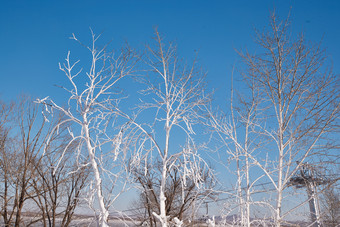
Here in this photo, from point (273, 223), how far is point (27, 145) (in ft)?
35.6

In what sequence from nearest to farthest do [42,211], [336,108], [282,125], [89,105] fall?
1. [89,105]
2. [336,108]
3. [282,125]
4. [42,211]

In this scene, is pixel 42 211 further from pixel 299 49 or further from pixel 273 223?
pixel 299 49

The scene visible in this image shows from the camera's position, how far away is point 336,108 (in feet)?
17.9

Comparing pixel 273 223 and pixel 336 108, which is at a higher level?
pixel 336 108

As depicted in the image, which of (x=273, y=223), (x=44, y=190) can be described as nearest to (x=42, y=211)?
(x=44, y=190)

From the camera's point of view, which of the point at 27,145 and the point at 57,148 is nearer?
the point at 27,145

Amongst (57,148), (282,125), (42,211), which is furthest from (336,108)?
(42,211)

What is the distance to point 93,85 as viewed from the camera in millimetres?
5465

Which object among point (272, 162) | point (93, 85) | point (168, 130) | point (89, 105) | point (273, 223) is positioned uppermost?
point (93, 85)

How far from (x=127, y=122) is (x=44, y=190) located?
12.0 m

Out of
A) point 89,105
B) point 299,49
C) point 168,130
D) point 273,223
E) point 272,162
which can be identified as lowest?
point 273,223

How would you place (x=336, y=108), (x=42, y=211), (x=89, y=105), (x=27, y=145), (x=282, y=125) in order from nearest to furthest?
(x=89, y=105) → (x=336, y=108) → (x=282, y=125) → (x=27, y=145) → (x=42, y=211)

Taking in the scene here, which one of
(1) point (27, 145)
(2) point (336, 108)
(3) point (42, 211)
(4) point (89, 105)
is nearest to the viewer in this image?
(4) point (89, 105)

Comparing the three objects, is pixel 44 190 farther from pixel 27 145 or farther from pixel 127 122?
pixel 127 122
